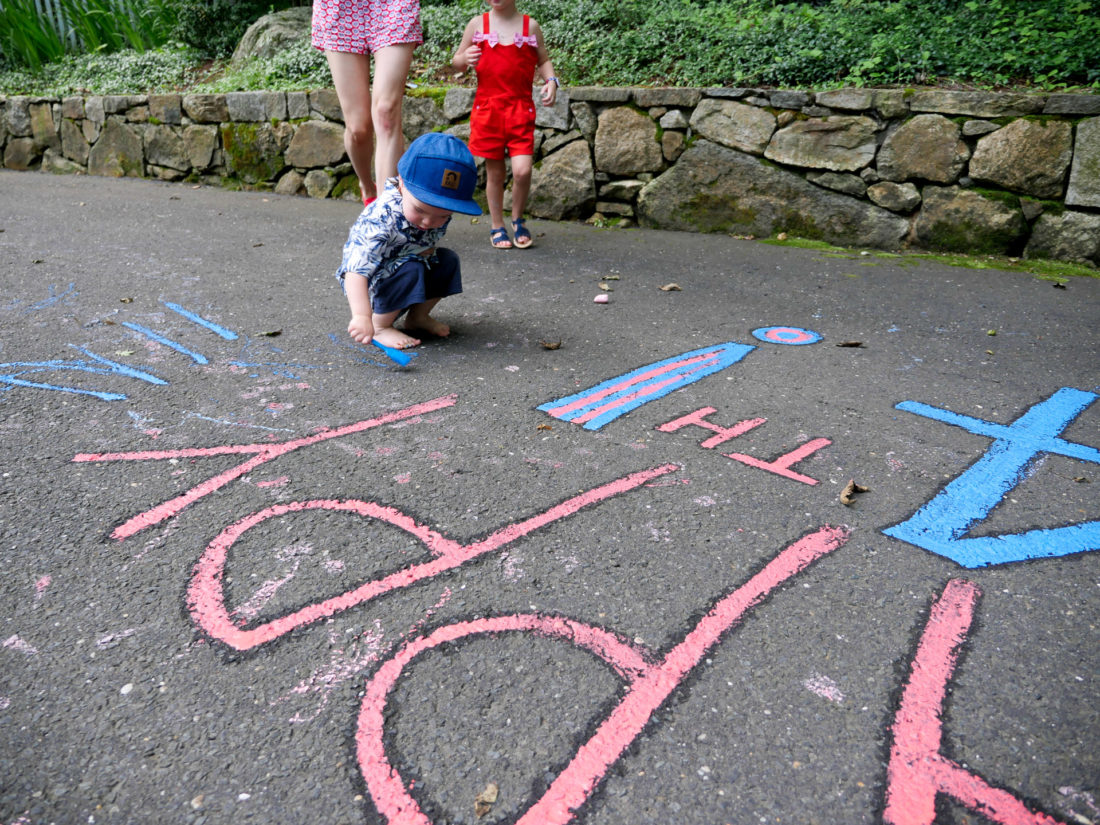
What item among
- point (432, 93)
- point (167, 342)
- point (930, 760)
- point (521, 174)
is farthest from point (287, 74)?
point (930, 760)

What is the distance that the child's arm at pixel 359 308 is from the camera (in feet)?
9.16

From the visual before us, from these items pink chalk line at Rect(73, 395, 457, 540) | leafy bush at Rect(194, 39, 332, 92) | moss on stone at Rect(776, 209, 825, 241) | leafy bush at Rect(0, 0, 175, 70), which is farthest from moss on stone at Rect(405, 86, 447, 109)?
leafy bush at Rect(0, 0, 175, 70)

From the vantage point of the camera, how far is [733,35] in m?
5.62

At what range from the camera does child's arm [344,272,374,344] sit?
9.16 feet

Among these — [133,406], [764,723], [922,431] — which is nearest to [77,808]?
[764,723]

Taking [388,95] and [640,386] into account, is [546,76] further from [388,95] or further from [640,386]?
[640,386]

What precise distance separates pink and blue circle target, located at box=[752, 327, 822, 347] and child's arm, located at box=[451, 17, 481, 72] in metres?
2.47

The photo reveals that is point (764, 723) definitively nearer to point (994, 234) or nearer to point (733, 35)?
point (994, 234)

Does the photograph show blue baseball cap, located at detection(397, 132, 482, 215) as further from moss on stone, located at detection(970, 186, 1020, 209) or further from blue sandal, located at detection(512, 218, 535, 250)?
moss on stone, located at detection(970, 186, 1020, 209)

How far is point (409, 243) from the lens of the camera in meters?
2.99

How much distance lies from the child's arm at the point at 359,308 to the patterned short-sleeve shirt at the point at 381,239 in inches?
1.1

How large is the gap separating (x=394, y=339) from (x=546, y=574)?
1.60m

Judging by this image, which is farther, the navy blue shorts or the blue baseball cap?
the navy blue shorts

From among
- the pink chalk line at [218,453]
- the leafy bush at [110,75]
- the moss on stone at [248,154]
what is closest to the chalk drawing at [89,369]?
the pink chalk line at [218,453]
